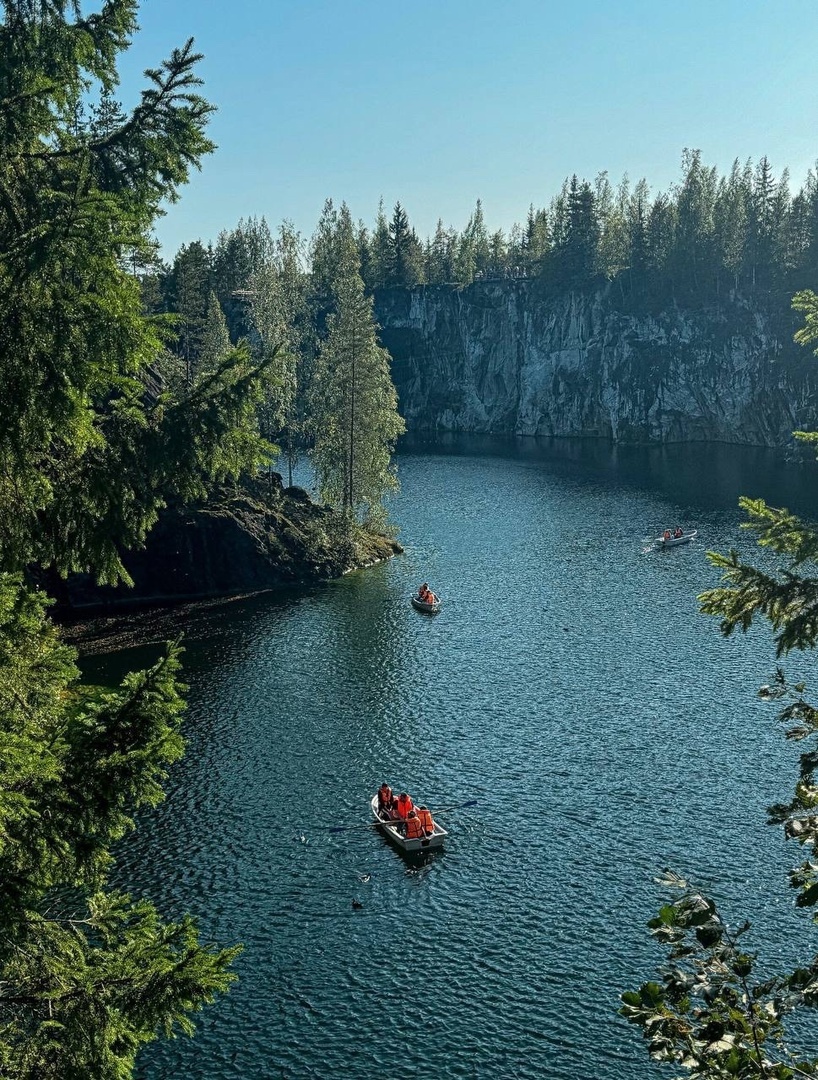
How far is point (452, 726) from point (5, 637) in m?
33.0

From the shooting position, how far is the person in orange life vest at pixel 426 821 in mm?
31953

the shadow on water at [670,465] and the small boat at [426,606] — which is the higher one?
the shadow on water at [670,465]

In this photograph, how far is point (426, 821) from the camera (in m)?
32.2

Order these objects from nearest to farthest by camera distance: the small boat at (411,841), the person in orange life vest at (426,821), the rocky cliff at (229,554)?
1. the small boat at (411,841)
2. the person in orange life vest at (426,821)
3. the rocky cliff at (229,554)

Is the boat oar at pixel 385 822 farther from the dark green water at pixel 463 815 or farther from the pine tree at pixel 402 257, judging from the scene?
the pine tree at pixel 402 257

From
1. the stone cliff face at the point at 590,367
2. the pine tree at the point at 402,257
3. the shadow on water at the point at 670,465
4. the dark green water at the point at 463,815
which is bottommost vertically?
the dark green water at the point at 463,815

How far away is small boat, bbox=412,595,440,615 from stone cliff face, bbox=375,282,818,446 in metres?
86.8

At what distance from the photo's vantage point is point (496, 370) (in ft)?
539

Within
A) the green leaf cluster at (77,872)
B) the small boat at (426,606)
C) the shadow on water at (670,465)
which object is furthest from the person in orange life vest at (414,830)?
the shadow on water at (670,465)

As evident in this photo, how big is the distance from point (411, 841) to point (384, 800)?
9.53 feet

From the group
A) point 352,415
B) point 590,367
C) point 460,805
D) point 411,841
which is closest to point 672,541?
point 352,415

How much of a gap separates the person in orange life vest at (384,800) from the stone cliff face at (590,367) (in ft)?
360

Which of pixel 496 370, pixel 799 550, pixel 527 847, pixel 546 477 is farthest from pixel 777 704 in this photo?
pixel 496 370

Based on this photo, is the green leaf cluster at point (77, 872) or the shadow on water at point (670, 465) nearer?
the green leaf cluster at point (77, 872)
